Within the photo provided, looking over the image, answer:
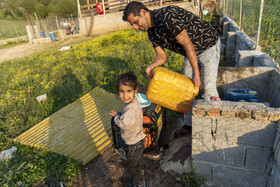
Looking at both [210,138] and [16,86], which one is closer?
[210,138]

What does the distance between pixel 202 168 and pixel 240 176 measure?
0.43 m

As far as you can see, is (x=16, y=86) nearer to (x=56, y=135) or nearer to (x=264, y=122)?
(x=56, y=135)

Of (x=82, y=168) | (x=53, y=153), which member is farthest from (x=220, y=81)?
(x=53, y=153)

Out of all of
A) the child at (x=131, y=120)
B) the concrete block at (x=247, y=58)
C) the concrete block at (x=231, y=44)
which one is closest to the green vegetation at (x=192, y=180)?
the child at (x=131, y=120)

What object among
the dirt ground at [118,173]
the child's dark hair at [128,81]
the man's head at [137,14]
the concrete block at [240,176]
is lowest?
the dirt ground at [118,173]

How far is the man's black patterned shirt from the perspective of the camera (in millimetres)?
2201

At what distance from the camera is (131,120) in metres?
2.29

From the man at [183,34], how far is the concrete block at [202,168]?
82 cm

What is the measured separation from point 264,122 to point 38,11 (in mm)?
46237

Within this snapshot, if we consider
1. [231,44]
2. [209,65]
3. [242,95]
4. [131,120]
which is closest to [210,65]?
[209,65]

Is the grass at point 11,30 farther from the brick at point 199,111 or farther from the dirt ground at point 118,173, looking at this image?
the brick at point 199,111

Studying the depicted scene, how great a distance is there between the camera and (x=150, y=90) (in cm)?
253

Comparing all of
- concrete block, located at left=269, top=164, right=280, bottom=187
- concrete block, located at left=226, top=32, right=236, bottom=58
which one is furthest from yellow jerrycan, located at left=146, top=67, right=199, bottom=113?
concrete block, located at left=226, top=32, right=236, bottom=58

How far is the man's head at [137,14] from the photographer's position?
2.27m
